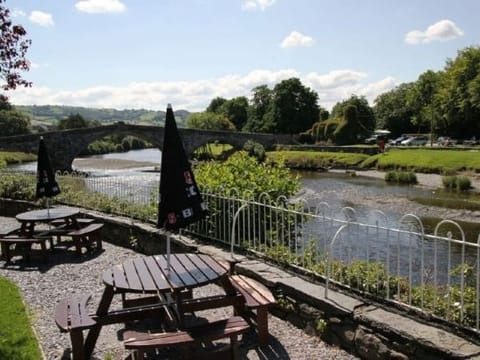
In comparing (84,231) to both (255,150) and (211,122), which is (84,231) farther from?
(211,122)

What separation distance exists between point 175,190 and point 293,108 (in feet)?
231

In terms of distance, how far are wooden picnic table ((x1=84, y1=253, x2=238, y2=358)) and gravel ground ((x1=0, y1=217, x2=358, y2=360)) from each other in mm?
451

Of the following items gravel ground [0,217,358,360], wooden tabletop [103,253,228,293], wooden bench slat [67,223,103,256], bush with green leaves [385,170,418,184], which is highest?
wooden tabletop [103,253,228,293]

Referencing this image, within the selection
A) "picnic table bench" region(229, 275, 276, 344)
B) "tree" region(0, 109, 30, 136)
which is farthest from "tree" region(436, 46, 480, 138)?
"tree" region(0, 109, 30, 136)

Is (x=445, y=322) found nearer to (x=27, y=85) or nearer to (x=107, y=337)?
(x=107, y=337)

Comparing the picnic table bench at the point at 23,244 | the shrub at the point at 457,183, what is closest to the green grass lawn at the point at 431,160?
the shrub at the point at 457,183

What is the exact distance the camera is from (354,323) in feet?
15.3

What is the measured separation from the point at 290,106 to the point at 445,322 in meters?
70.4

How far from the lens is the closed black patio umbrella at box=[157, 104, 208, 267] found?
446cm

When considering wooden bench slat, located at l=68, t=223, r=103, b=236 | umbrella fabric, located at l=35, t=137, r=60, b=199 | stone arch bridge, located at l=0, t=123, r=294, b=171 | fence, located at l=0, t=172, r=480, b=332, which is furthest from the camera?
stone arch bridge, located at l=0, t=123, r=294, b=171

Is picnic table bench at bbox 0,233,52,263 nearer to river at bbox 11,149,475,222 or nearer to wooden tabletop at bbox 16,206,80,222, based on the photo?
wooden tabletop at bbox 16,206,80,222

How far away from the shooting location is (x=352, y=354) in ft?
15.4

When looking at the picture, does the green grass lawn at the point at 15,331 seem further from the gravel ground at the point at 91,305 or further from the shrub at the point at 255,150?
the shrub at the point at 255,150

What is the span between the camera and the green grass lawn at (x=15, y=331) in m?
4.72
